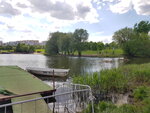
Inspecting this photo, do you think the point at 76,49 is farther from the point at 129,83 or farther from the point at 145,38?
the point at 129,83

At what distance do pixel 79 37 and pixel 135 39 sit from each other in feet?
69.7

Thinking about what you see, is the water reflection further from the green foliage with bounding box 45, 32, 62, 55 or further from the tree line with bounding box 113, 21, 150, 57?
the green foliage with bounding box 45, 32, 62, 55

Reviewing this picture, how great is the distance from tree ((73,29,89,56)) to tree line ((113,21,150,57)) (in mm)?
12074

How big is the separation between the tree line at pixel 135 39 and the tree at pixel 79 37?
1207cm

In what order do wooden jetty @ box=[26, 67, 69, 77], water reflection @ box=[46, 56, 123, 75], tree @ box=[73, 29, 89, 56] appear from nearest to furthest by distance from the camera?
1. wooden jetty @ box=[26, 67, 69, 77]
2. water reflection @ box=[46, 56, 123, 75]
3. tree @ box=[73, 29, 89, 56]

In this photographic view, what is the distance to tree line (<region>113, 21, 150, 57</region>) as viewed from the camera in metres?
60.6

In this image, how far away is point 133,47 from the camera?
199 ft

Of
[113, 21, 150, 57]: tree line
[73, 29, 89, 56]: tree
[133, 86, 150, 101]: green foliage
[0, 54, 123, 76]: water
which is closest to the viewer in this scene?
[133, 86, 150, 101]: green foliage

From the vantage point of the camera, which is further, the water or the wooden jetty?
the water

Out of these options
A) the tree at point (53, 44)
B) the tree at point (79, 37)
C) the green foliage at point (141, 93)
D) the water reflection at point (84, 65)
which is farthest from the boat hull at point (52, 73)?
the tree at point (53, 44)

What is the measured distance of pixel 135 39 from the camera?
61.8 m

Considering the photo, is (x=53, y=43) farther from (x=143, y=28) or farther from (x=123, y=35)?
(x=143, y=28)

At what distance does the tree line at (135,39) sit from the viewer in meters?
60.6

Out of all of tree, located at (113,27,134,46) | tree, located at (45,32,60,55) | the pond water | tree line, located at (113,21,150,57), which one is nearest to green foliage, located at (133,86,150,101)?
the pond water
